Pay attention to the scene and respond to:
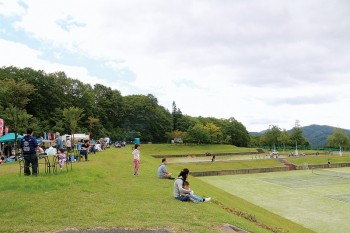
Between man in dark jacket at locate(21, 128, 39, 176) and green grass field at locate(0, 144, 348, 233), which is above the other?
man in dark jacket at locate(21, 128, 39, 176)

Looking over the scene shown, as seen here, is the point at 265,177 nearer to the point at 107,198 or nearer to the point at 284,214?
the point at 284,214

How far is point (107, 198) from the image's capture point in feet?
38.0

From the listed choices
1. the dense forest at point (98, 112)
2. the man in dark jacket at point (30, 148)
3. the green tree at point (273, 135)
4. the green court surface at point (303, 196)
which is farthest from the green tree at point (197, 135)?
the man in dark jacket at point (30, 148)

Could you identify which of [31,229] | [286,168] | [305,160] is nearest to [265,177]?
[286,168]

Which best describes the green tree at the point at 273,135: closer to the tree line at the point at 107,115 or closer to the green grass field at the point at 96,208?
the tree line at the point at 107,115

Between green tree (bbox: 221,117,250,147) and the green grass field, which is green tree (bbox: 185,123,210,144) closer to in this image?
green tree (bbox: 221,117,250,147)

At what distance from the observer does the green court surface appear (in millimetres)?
17922

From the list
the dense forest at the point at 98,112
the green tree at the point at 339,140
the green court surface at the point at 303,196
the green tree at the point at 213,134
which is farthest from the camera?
the green tree at the point at 339,140

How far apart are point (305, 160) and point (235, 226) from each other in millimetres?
45337

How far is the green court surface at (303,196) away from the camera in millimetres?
17922

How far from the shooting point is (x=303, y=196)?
25375 mm

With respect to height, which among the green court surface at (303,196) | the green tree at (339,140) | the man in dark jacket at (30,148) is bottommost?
the green court surface at (303,196)

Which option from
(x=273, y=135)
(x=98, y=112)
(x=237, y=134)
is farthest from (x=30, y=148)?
(x=237, y=134)

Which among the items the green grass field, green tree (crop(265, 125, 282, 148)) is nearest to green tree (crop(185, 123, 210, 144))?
green tree (crop(265, 125, 282, 148))
